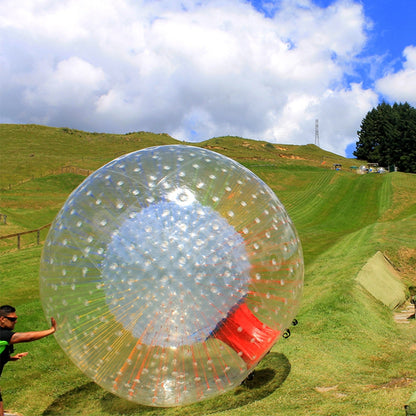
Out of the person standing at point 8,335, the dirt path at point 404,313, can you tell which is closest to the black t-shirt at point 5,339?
the person standing at point 8,335

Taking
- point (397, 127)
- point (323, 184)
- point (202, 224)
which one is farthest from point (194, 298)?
point (397, 127)

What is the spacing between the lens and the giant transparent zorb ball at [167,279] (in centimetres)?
412

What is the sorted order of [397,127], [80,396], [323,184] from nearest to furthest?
[80,396] < [323,184] < [397,127]

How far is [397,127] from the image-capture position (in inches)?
3383

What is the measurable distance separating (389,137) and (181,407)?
9318 centimetres

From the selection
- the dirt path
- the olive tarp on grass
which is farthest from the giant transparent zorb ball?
the olive tarp on grass

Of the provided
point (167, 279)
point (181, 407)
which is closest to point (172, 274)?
point (167, 279)

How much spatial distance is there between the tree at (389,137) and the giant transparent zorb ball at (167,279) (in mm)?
82922

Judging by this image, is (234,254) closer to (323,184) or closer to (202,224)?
(202,224)

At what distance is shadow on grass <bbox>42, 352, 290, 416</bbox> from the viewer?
16.7 ft

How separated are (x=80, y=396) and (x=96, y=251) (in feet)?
9.88

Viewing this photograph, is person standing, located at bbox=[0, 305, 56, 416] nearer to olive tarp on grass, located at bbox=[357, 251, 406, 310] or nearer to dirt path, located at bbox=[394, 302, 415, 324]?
dirt path, located at bbox=[394, 302, 415, 324]

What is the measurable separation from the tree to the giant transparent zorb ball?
82922mm

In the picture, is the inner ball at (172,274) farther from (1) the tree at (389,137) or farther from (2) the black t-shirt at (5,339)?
(1) the tree at (389,137)
